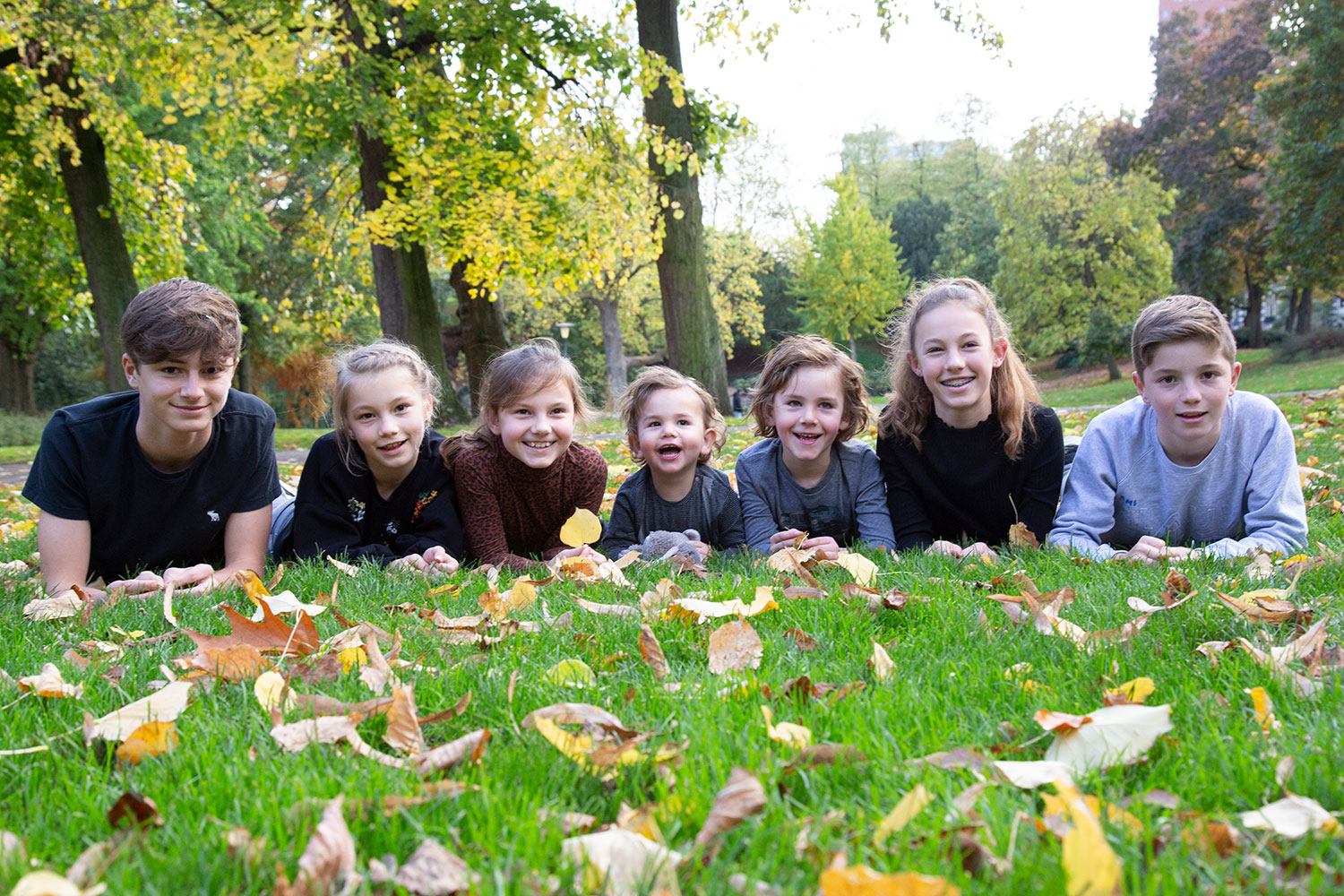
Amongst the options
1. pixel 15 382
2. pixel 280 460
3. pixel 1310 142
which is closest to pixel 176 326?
pixel 280 460

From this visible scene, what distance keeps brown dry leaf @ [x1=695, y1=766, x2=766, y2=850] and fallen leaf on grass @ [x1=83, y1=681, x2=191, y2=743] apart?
1.16 meters

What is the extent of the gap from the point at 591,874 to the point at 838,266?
38429 mm

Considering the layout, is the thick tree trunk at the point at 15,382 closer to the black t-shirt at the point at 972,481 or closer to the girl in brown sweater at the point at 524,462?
the girl in brown sweater at the point at 524,462

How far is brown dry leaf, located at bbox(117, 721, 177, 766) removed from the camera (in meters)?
1.71

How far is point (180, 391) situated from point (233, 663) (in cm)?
164

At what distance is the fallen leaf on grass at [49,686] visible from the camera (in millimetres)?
2066

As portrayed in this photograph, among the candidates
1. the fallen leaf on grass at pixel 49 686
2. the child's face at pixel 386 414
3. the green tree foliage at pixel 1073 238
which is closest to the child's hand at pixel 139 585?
the child's face at pixel 386 414

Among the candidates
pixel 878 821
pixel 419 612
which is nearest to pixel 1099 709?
pixel 878 821

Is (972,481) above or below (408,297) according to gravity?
below

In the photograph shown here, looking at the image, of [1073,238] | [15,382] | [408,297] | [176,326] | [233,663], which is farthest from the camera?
[1073,238]

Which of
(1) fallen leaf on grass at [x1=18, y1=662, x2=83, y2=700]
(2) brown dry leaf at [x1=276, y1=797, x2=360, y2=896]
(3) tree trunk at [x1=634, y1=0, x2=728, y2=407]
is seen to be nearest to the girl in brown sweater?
(1) fallen leaf on grass at [x1=18, y1=662, x2=83, y2=700]

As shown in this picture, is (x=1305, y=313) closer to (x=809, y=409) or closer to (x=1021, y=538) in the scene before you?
(x=1021, y=538)

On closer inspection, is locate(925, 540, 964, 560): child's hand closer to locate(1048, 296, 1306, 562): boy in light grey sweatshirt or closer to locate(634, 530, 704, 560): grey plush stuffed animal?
locate(1048, 296, 1306, 562): boy in light grey sweatshirt

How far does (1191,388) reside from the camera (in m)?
3.51
